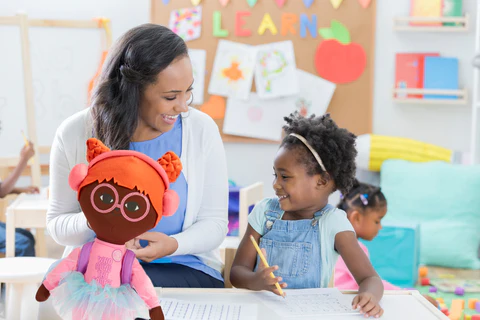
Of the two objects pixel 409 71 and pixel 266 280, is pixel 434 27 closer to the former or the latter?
pixel 409 71

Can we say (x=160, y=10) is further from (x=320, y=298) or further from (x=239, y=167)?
(x=320, y=298)

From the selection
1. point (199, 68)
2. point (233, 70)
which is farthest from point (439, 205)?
point (199, 68)

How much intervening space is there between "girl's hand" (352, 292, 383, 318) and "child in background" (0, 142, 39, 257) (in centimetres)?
188

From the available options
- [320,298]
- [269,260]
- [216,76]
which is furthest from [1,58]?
[320,298]

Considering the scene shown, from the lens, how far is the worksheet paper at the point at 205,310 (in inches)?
44.2

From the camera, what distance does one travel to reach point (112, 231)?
942 millimetres

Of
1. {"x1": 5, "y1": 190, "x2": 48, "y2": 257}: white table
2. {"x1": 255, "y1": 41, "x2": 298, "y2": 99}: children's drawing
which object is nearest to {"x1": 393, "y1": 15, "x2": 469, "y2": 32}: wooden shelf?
{"x1": 255, "y1": 41, "x2": 298, "y2": 99}: children's drawing

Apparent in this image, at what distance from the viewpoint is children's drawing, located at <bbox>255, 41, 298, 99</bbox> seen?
12.2ft

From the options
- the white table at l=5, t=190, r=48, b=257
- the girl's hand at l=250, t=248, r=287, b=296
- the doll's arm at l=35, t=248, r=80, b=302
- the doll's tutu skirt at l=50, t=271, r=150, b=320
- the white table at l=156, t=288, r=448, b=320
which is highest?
the doll's arm at l=35, t=248, r=80, b=302

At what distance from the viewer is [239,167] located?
12.7ft

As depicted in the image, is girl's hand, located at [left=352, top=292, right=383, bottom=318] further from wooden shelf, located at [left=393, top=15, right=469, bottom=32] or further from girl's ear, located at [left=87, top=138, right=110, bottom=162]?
wooden shelf, located at [left=393, top=15, right=469, bottom=32]

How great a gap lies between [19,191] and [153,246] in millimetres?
1956

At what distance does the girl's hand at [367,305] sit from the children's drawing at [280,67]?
261 cm

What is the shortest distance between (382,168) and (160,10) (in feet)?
5.19
